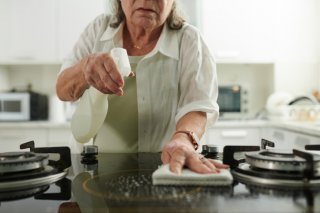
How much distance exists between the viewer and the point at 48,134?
2.55 meters

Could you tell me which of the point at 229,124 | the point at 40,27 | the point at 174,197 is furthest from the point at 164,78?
the point at 40,27

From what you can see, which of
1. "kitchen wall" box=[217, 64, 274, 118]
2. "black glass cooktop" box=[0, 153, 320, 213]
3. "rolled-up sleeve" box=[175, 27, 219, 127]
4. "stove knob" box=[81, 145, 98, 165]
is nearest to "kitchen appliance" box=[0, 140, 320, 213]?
"black glass cooktop" box=[0, 153, 320, 213]

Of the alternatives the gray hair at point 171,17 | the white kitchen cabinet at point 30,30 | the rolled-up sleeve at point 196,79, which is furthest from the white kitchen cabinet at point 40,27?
the rolled-up sleeve at point 196,79

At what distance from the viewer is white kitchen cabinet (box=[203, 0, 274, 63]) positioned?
281 cm

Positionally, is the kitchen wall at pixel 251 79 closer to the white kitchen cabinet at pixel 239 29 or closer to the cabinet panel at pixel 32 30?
the white kitchen cabinet at pixel 239 29

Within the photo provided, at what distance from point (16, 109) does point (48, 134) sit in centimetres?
34

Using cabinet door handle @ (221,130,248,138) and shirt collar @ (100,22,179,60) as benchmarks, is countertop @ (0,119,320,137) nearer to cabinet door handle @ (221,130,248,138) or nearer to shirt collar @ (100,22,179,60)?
cabinet door handle @ (221,130,248,138)

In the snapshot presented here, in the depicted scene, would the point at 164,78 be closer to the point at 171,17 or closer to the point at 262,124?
the point at 171,17

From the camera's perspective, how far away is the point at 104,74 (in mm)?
696

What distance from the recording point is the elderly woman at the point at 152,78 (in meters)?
0.96

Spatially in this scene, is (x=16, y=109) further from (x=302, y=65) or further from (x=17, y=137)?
(x=302, y=65)

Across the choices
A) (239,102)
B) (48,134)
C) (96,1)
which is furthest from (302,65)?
(48,134)

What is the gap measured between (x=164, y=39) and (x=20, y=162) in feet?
2.03

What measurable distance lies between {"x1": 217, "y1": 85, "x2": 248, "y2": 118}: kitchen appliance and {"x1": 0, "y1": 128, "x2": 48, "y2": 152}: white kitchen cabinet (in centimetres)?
140
